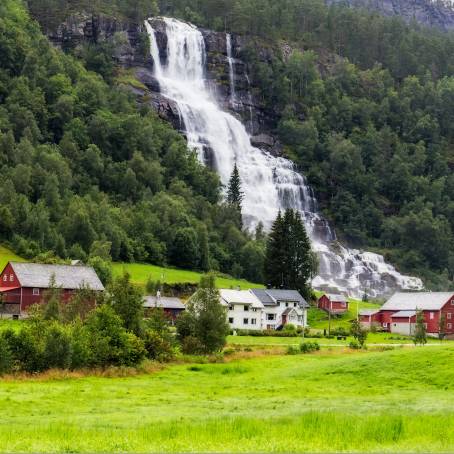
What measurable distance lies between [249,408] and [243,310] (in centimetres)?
7451

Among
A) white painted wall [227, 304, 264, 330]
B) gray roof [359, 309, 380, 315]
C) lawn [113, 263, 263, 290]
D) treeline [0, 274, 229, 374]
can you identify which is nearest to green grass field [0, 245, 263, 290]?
lawn [113, 263, 263, 290]

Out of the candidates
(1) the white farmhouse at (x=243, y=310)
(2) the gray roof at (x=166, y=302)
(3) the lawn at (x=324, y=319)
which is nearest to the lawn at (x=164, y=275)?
(1) the white farmhouse at (x=243, y=310)

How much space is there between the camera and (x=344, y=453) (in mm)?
24641

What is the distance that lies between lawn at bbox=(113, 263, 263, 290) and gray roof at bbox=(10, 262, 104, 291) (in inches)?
605

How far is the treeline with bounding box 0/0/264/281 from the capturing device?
128 m

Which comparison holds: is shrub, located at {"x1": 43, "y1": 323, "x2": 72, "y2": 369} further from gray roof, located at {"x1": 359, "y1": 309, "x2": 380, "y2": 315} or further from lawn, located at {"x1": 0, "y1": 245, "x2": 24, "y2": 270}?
gray roof, located at {"x1": 359, "y1": 309, "x2": 380, "y2": 315}

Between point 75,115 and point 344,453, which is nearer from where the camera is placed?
point 344,453

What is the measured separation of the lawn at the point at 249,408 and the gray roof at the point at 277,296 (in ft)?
162

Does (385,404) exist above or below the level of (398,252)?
below

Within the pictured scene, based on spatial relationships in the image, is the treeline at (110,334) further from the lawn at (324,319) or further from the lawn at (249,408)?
the lawn at (324,319)

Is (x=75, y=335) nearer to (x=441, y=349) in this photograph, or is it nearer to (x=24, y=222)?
(x=441, y=349)

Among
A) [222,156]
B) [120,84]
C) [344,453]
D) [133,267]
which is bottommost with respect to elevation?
[344,453]

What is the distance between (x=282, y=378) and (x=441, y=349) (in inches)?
455

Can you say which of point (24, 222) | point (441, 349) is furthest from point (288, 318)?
point (441, 349)
